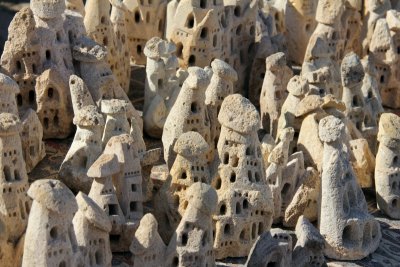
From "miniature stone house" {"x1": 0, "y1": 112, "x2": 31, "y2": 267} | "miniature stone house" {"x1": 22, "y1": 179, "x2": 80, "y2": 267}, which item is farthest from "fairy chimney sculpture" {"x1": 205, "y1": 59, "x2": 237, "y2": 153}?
"miniature stone house" {"x1": 22, "y1": 179, "x2": 80, "y2": 267}

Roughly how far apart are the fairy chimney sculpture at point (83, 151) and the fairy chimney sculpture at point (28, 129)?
0.86 meters

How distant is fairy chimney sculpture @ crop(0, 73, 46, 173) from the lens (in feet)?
56.1

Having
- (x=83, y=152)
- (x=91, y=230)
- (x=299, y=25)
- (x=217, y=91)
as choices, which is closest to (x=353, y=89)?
(x=217, y=91)

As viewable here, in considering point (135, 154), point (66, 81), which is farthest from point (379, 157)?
point (66, 81)

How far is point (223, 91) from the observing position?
59.8 feet

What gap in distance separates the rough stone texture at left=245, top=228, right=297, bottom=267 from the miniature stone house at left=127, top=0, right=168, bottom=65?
26.9 feet

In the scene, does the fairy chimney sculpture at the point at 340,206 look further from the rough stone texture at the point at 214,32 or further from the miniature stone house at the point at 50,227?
the rough stone texture at the point at 214,32

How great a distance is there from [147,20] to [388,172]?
6852 mm

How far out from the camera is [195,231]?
14.5 m

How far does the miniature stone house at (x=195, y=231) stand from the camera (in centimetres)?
1445

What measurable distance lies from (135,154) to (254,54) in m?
6.09

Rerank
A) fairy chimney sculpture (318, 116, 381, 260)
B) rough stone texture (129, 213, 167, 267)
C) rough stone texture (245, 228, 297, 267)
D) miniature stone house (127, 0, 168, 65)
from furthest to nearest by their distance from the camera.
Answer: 1. miniature stone house (127, 0, 168, 65)
2. fairy chimney sculpture (318, 116, 381, 260)
3. rough stone texture (245, 228, 297, 267)
4. rough stone texture (129, 213, 167, 267)

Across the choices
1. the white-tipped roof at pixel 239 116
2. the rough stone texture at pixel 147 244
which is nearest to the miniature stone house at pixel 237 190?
the white-tipped roof at pixel 239 116

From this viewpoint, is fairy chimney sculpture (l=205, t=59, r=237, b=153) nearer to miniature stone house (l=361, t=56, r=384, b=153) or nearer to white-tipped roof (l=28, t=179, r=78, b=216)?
miniature stone house (l=361, t=56, r=384, b=153)
